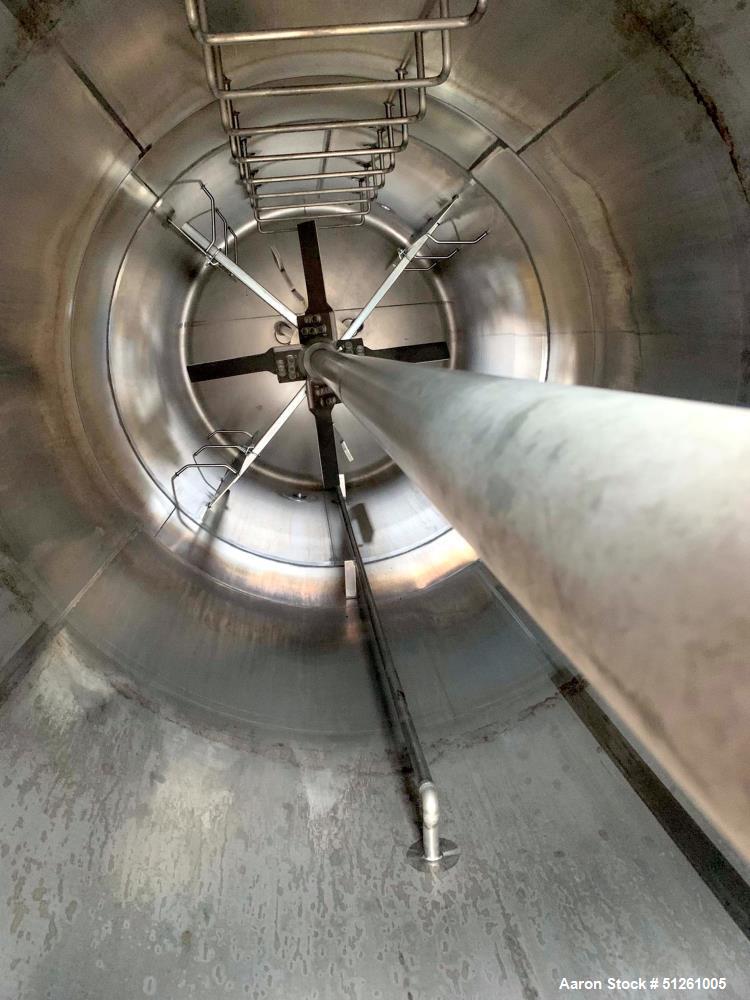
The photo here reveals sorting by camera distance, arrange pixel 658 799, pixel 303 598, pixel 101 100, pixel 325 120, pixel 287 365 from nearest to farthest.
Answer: pixel 658 799
pixel 101 100
pixel 325 120
pixel 303 598
pixel 287 365

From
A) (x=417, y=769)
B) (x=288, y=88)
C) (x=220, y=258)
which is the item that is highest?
(x=288, y=88)

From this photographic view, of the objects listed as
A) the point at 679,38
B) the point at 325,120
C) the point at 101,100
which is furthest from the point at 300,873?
the point at 325,120

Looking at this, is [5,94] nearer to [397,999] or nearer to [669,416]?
[669,416]

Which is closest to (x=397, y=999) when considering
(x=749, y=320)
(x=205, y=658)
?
(x=205, y=658)

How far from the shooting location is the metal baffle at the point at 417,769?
137cm

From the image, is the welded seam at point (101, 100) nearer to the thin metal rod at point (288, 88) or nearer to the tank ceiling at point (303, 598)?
the tank ceiling at point (303, 598)

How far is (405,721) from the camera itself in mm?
1734

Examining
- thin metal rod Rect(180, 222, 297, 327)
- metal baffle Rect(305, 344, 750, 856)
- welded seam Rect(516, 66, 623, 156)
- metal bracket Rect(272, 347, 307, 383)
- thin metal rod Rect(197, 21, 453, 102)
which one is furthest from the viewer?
metal bracket Rect(272, 347, 307, 383)

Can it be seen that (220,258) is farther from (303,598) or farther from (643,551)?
(643,551)

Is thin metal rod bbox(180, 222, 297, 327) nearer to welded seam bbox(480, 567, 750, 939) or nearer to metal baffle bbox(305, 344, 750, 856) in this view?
welded seam bbox(480, 567, 750, 939)

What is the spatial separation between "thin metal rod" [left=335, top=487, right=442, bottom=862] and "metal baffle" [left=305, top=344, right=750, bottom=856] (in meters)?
0.97

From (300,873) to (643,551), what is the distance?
4.18 ft

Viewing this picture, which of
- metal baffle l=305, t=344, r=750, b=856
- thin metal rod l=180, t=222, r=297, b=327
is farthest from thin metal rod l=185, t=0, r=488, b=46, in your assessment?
thin metal rod l=180, t=222, r=297, b=327

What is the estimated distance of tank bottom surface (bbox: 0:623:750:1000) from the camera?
115cm
